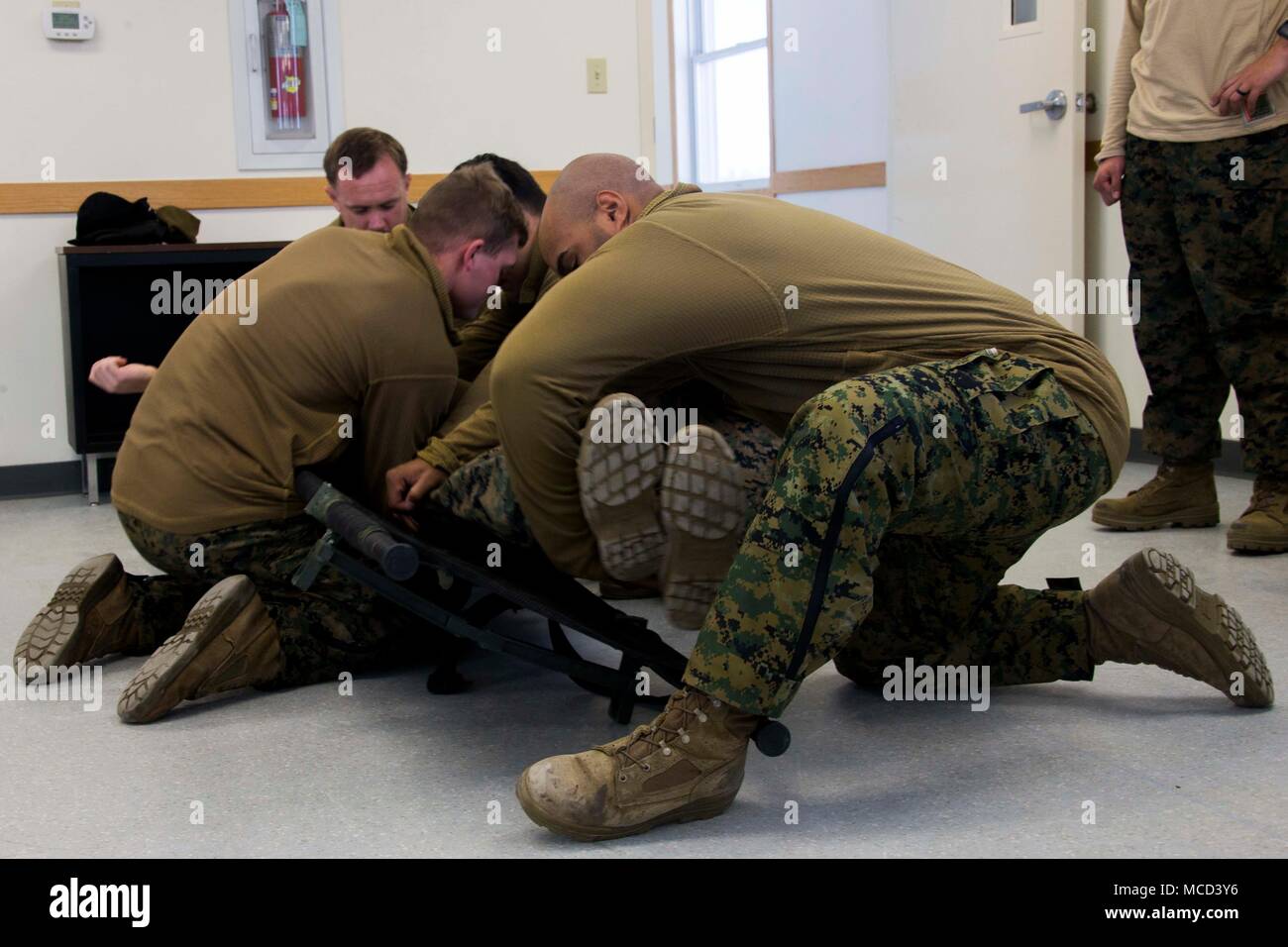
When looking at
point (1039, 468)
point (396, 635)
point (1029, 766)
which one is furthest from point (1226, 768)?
point (396, 635)

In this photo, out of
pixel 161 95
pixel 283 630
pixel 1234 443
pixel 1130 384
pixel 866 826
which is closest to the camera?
pixel 866 826

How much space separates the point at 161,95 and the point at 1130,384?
3172mm

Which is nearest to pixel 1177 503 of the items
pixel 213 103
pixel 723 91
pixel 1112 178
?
pixel 1112 178

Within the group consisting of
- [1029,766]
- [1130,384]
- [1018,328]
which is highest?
[1018,328]

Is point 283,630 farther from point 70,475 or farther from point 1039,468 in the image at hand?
point 70,475

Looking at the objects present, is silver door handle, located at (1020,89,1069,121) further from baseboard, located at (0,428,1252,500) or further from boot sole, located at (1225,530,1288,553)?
boot sole, located at (1225,530,1288,553)

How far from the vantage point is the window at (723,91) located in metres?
6.71

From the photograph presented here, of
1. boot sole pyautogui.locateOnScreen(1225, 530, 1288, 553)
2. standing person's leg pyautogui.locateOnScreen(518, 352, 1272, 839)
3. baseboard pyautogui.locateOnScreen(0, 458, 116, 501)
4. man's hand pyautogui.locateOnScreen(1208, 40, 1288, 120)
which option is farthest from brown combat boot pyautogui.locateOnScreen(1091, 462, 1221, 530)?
baseboard pyautogui.locateOnScreen(0, 458, 116, 501)

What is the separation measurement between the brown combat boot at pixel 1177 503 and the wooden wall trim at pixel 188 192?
2.10 meters

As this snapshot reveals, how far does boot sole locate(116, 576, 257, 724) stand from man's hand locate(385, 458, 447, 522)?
10.6 inches

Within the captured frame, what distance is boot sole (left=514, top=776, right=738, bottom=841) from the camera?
4.58ft

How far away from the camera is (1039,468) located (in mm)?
1501

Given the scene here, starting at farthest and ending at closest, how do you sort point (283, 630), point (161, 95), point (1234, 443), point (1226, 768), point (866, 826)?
point (161, 95), point (1234, 443), point (283, 630), point (1226, 768), point (866, 826)

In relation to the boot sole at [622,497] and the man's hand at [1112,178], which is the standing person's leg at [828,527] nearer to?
the boot sole at [622,497]
